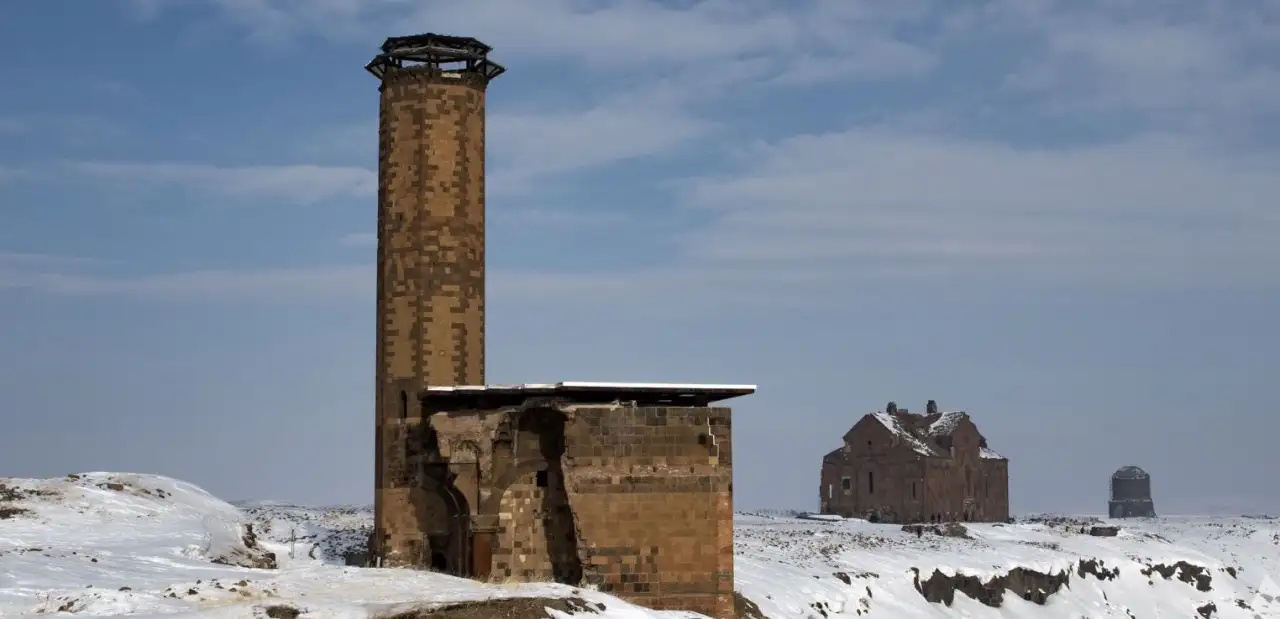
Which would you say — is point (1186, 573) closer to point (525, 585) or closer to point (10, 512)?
point (525, 585)

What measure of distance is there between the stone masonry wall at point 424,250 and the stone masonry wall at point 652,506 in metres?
6.24

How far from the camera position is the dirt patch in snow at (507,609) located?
66.5 feet

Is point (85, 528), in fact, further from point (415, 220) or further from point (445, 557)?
point (415, 220)

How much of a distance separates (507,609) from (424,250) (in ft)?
43.4

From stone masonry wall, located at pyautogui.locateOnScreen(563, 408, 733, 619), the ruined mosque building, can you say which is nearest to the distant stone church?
the ruined mosque building

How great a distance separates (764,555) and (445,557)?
15.9 m

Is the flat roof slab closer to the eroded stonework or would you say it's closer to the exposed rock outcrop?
the eroded stonework

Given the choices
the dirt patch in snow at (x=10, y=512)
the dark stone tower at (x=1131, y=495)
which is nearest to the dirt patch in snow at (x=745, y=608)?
the dirt patch in snow at (x=10, y=512)

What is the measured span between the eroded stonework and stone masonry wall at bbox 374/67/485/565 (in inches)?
136

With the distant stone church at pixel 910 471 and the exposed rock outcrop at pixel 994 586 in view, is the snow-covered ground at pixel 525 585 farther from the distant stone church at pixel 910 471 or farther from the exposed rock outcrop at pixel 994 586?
the distant stone church at pixel 910 471

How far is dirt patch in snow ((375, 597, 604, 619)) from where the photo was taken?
2028 cm

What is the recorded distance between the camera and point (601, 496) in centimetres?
2703

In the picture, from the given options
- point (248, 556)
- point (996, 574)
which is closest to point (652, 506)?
point (248, 556)

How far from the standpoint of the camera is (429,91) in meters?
33.2
